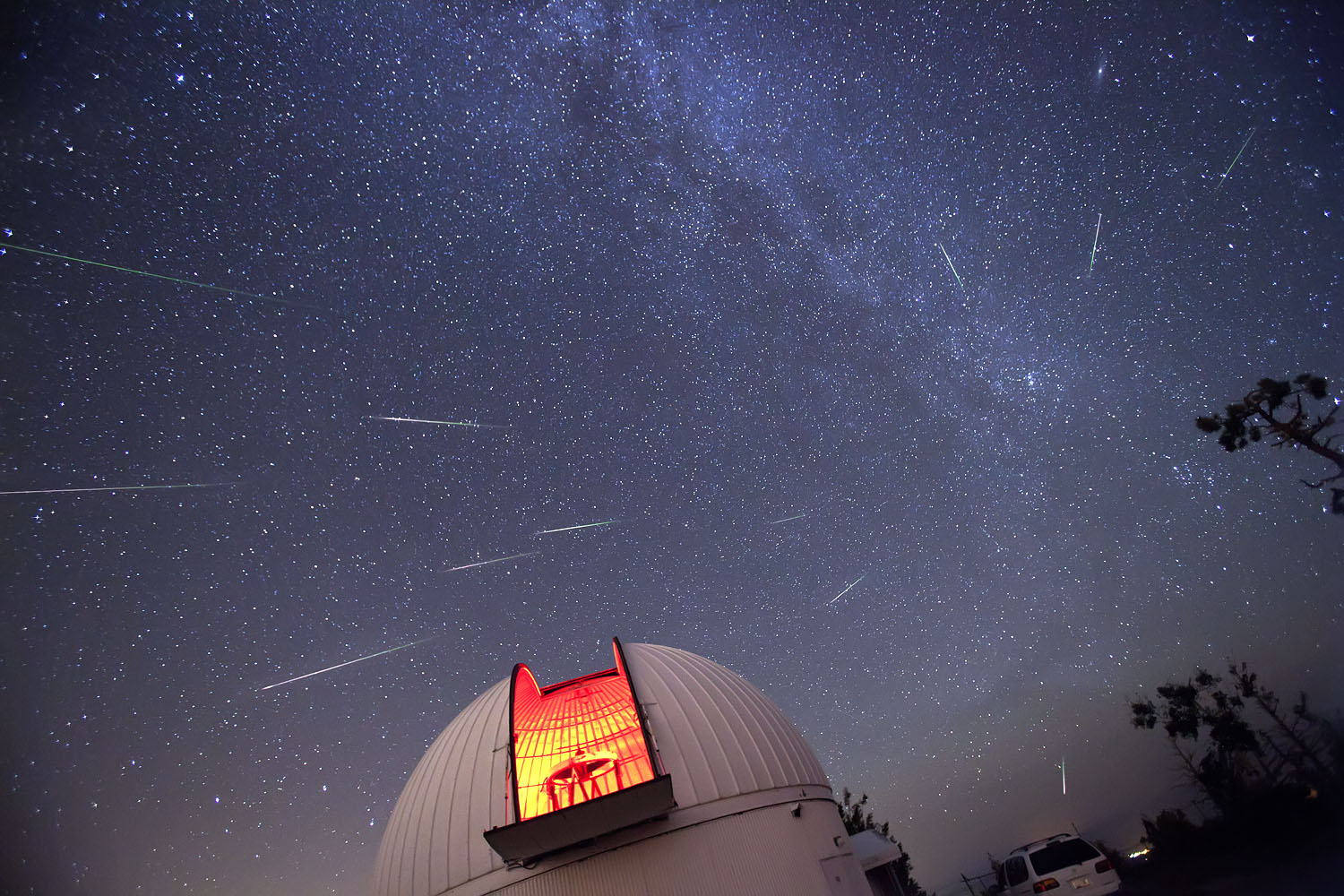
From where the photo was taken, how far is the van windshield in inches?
385

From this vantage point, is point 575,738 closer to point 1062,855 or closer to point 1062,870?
point 1062,870

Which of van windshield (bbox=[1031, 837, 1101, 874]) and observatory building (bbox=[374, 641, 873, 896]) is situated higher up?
observatory building (bbox=[374, 641, 873, 896])

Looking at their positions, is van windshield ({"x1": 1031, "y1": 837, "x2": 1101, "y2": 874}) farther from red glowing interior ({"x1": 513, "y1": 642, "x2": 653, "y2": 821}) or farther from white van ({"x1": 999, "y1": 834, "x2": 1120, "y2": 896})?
red glowing interior ({"x1": 513, "y1": 642, "x2": 653, "y2": 821})

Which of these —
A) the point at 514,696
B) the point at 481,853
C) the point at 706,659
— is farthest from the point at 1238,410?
the point at 481,853

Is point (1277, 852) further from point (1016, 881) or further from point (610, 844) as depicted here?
point (610, 844)

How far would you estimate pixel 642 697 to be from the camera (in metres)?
8.48

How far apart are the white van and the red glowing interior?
7.61 m

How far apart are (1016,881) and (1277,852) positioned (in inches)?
202

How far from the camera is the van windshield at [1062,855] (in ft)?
32.1

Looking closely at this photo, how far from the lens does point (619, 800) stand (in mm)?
6039

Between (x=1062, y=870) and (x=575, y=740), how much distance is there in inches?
341

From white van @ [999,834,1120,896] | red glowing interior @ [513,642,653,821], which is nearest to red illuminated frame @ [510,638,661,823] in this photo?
red glowing interior @ [513,642,653,821]

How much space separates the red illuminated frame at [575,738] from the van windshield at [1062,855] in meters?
7.63

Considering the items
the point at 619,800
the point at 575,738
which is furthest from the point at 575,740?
the point at 619,800
